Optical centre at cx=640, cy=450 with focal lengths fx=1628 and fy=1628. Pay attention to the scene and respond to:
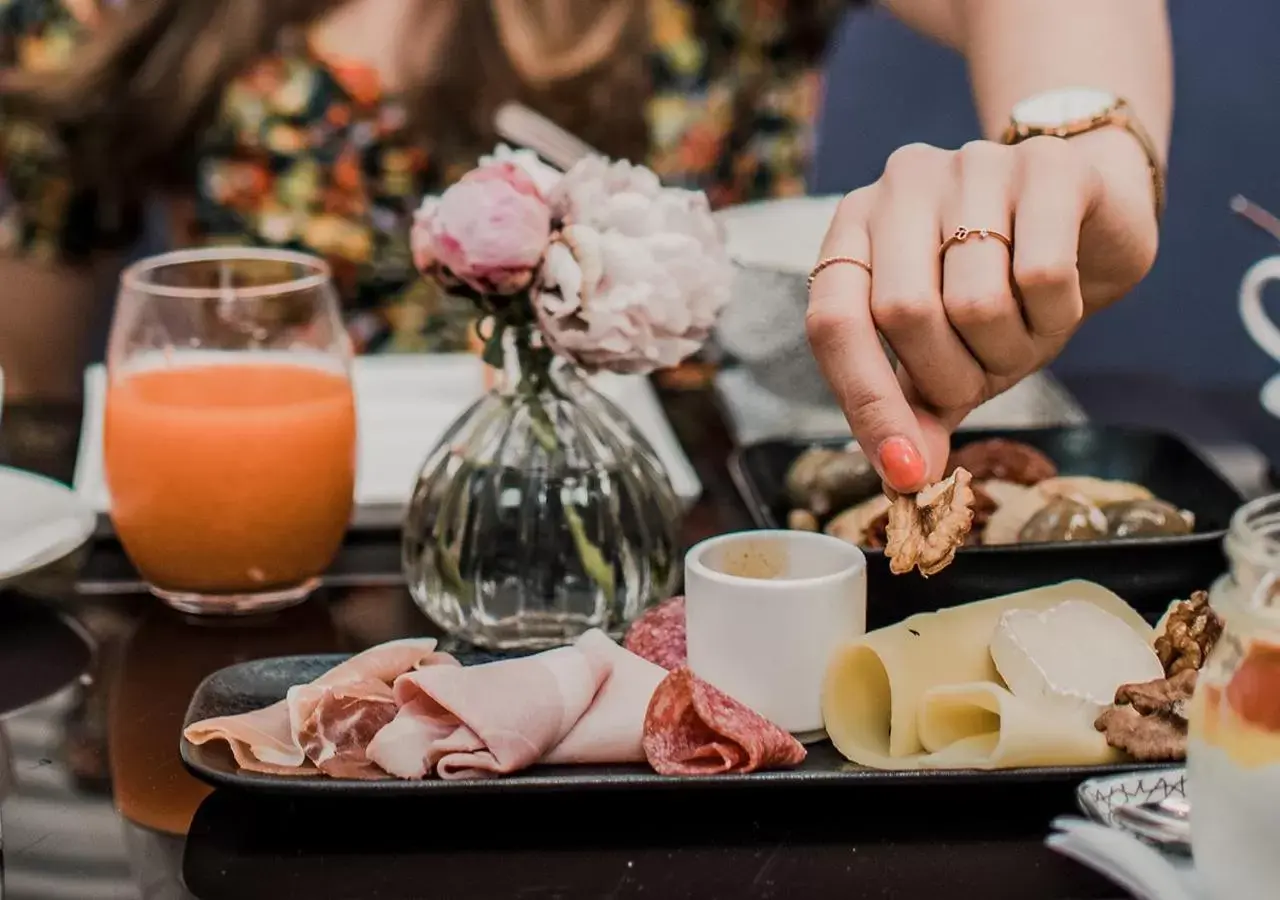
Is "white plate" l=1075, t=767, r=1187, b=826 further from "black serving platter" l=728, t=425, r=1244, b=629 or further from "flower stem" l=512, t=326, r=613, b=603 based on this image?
"flower stem" l=512, t=326, r=613, b=603

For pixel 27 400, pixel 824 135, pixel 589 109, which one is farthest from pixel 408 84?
pixel 27 400

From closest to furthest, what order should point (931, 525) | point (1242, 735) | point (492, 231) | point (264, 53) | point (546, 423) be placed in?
point (1242, 735)
point (931, 525)
point (492, 231)
point (546, 423)
point (264, 53)

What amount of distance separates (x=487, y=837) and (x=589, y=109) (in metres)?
1.59

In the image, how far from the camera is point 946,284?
0.85 meters

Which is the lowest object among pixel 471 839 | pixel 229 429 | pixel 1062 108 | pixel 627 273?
pixel 471 839

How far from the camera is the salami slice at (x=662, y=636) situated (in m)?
0.92

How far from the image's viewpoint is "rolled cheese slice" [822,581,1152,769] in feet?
2.68

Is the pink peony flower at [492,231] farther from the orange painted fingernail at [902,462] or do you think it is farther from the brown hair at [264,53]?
the brown hair at [264,53]

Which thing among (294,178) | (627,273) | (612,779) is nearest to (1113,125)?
(627,273)

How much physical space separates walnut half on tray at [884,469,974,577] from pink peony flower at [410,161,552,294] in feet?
0.91

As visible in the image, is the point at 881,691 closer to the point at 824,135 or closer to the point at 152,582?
the point at 152,582

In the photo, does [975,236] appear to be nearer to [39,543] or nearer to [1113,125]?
[1113,125]

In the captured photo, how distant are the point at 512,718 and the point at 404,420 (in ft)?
2.36

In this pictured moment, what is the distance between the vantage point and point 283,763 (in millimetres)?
806
